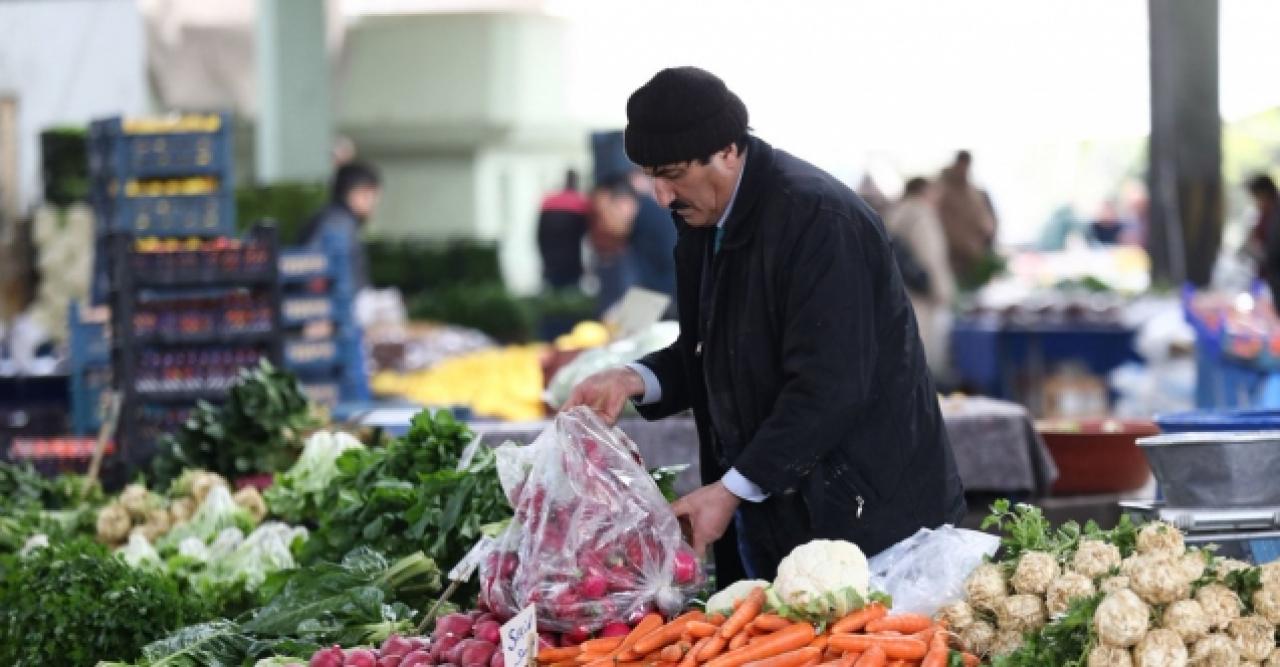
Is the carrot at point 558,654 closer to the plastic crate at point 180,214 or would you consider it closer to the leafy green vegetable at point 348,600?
the leafy green vegetable at point 348,600

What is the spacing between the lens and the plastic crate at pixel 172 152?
10203 mm

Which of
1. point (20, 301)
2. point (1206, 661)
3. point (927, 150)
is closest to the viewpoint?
point (1206, 661)

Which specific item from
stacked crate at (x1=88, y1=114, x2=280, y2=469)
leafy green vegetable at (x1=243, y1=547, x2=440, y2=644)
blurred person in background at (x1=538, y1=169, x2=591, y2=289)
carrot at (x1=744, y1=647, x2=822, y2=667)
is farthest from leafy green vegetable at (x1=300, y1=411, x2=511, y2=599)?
blurred person in background at (x1=538, y1=169, x2=591, y2=289)

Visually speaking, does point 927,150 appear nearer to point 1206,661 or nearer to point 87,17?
point 87,17

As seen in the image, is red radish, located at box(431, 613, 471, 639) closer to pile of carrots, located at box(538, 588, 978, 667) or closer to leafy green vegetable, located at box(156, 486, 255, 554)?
pile of carrots, located at box(538, 588, 978, 667)

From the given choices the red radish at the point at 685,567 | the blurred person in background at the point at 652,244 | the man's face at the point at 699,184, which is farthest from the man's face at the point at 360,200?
the red radish at the point at 685,567

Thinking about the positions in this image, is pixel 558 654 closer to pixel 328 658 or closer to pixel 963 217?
pixel 328 658

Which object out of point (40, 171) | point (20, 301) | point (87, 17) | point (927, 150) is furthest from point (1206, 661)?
point (927, 150)

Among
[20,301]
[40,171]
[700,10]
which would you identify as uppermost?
[700,10]

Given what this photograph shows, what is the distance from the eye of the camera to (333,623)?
4.30 meters

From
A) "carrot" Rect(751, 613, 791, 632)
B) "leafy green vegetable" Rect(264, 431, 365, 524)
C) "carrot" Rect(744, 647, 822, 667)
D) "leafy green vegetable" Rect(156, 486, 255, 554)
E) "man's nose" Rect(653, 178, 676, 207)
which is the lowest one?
"leafy green vegetable" Rect(156, 486, 255, 554)

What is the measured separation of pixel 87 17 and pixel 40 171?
2.27m

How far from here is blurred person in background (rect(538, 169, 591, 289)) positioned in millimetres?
16703

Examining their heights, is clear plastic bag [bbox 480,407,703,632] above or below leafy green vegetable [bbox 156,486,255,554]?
above
